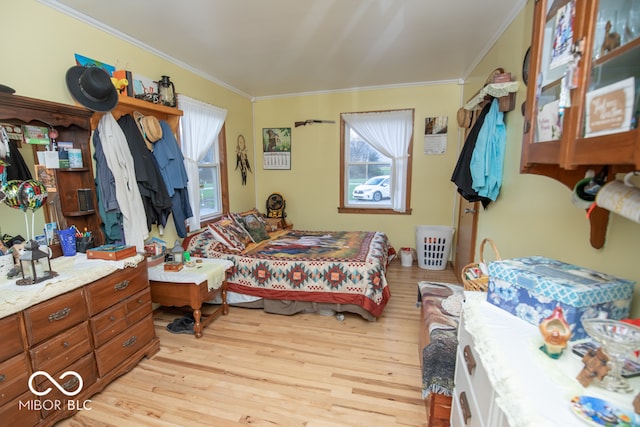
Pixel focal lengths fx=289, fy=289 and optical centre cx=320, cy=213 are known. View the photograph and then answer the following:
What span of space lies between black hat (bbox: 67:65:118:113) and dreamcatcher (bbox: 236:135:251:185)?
2.10 m

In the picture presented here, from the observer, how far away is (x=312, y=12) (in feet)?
6.88

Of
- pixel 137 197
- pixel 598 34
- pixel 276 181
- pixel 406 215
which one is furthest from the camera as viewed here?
pixel 276 181

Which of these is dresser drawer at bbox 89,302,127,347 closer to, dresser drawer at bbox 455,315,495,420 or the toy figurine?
dresser drawer at bbox 455,315,495,420

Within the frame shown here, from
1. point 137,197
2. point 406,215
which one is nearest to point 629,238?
point 137,197

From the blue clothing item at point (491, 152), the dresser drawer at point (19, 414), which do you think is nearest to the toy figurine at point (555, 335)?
the blue clothing item at point (491, 152)

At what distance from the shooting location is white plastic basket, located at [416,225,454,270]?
3.89 m

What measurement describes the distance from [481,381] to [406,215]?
11.3 ft

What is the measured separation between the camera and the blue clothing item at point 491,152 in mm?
2287

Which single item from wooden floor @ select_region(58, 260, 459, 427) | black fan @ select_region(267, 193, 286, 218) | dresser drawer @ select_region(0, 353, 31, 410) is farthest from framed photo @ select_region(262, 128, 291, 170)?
dresser drawer @ select_region(0, 353, 31, 410)

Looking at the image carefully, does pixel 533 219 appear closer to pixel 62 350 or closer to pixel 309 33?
pixel 309 33

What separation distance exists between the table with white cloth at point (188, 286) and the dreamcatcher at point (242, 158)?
6.53ft

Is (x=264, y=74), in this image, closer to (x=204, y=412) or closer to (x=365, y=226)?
(x=365, y=226)

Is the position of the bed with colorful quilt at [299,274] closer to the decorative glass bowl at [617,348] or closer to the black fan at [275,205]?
the black fan at [275,205]

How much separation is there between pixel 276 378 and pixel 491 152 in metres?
2.34
